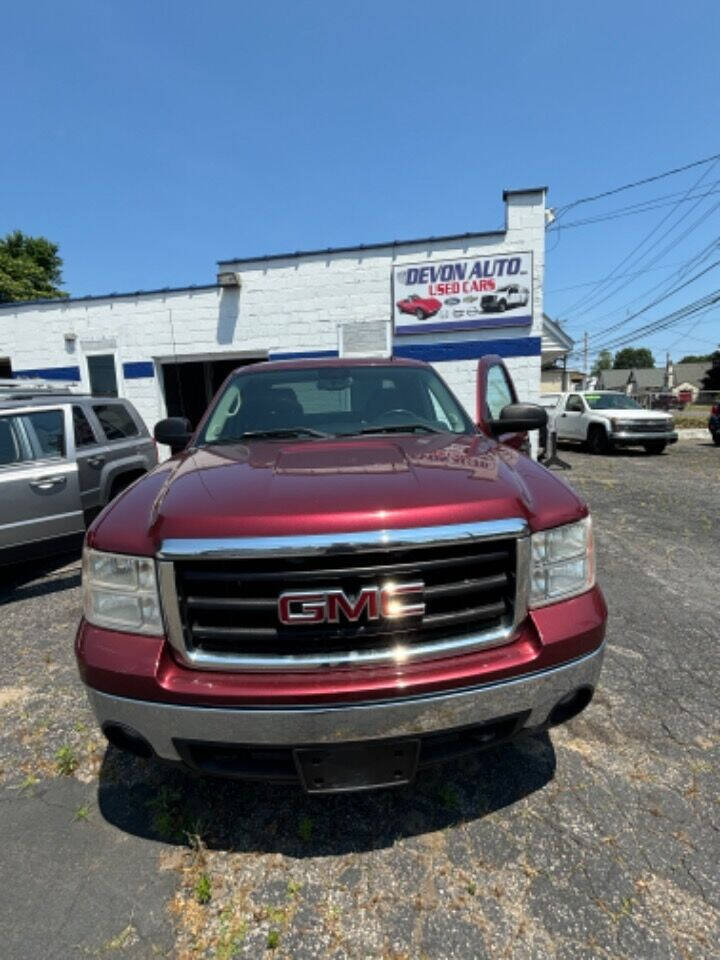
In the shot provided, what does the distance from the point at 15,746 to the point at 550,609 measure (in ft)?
8.65

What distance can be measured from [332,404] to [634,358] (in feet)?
522

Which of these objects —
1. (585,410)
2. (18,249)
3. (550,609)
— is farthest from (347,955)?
(18,249)

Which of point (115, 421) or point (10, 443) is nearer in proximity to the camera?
point (10, 443)

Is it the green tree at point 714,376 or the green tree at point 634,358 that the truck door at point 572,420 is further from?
the green tree at point 634,358

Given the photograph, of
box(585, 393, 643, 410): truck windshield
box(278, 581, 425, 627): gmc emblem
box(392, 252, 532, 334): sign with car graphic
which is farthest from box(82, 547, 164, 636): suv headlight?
box(585, 393, 643, 410): truck windshield

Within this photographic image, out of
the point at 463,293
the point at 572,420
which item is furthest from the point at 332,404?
the point at 572,420

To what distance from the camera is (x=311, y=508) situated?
5.40 feet

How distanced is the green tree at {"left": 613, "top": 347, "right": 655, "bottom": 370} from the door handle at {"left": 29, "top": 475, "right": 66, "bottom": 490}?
154533 mm

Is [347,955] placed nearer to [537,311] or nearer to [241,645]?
[241,645]

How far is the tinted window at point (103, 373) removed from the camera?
11816 mm

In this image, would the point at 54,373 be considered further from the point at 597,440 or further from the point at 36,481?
the point at 597,440

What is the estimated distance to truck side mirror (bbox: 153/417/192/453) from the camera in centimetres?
318

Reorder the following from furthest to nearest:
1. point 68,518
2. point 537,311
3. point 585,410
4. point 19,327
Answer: point 585,410, point 19,327, point 537,311, point 68,518

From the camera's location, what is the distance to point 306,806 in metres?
2.10
